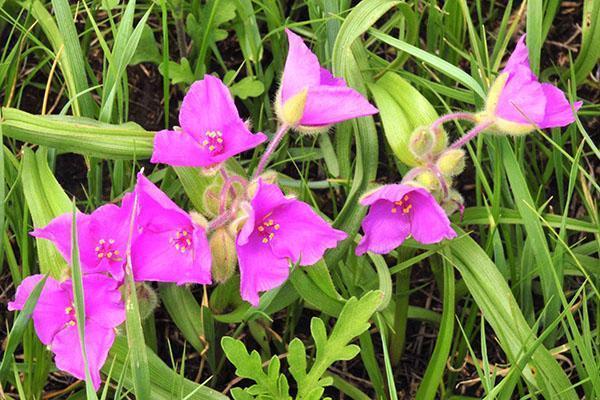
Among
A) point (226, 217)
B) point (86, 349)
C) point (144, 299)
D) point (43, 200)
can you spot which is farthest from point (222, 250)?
point (43, 200)

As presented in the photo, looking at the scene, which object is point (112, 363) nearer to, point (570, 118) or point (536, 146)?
point (570, 118)

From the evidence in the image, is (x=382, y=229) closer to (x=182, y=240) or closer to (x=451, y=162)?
(x=451, y=162)

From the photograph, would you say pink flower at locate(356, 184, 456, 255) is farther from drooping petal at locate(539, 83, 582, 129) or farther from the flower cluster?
drooping petal at locate(539, 83, 582, 129)

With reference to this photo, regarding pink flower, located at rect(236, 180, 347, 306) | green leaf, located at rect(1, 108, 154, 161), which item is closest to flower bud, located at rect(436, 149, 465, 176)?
pink flower, located at rect(236, 180, 347, 306)

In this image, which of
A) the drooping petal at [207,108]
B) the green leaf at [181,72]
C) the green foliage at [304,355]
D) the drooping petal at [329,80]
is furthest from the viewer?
the green leaf at [181,72]

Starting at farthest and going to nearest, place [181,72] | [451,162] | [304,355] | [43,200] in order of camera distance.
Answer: [181,72] < [43,200] < [451,162] < [304,355]

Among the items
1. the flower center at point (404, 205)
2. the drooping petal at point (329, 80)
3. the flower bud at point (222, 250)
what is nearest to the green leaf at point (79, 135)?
the flower bud at point (222, 250)

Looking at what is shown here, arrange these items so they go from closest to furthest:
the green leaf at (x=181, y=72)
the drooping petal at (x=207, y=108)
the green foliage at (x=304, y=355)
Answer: the green foliage at (x=304, y=355)
the drooping petal at (x=207, y=108)
the green leaf at (x=181, y=72)

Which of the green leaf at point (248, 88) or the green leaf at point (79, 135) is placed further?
the green leaf at point (248, 88)

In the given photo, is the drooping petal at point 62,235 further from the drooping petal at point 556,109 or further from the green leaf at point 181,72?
the drooping petal at point 556,109
